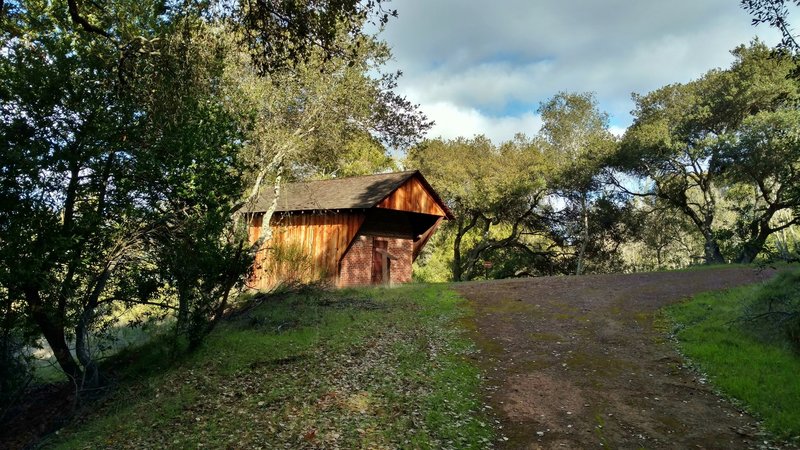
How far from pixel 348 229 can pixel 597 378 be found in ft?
51.8

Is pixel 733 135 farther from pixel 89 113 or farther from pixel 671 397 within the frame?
pixel 89 113

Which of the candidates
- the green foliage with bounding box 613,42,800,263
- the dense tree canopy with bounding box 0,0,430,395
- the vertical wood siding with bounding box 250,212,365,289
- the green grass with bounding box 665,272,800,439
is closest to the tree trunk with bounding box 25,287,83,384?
the dense tree canopy with bounding box 0,0,430,395

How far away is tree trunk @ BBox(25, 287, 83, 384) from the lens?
9641 millimetres

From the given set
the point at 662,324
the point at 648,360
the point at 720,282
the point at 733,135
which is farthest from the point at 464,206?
the point at 648,360

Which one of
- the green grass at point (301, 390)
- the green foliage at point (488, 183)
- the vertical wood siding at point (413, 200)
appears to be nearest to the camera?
the green grass at point (301, 390)

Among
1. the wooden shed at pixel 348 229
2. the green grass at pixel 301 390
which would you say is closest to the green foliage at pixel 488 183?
the wooden shed at pixel 348 229

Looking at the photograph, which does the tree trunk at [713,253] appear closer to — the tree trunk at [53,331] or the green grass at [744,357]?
the green grass at [744,357]

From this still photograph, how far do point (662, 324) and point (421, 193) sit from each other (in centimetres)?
1522

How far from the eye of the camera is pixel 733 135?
27531mm

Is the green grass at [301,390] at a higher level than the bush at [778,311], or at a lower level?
lower

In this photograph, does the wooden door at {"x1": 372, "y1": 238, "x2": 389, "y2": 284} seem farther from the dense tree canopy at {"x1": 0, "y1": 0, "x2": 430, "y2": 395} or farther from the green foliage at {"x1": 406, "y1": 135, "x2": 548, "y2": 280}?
the dense tree canopy at {"x1": 0, "y1": 0, "x2": 430, "y2": 395}

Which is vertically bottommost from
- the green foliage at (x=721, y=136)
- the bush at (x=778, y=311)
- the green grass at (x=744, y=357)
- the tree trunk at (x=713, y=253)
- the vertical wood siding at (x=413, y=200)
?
the green grass at (x=744, y=357)

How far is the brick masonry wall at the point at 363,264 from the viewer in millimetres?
24312

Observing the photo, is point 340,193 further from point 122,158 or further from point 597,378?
point 597,378
